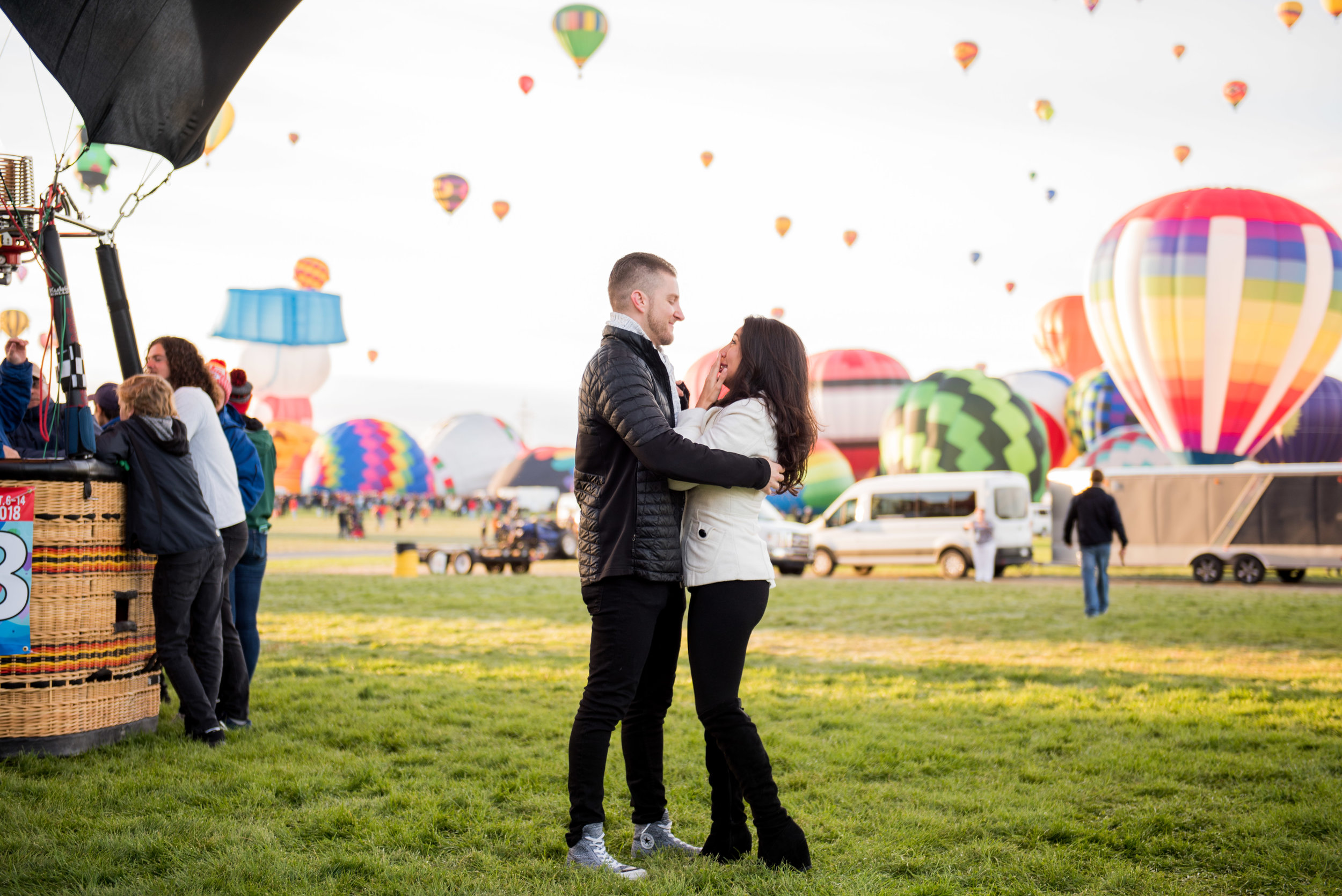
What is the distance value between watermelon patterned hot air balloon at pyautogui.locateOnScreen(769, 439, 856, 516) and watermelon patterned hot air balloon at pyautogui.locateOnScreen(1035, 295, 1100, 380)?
1373 cm

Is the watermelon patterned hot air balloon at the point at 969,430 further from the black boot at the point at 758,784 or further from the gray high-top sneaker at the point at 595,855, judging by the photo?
the gray high-top sneaker at the point at 595,855

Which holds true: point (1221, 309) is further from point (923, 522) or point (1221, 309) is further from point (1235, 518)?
point (923, 522)

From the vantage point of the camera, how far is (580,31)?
24.1 m

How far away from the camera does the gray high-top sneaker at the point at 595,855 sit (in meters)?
3.15

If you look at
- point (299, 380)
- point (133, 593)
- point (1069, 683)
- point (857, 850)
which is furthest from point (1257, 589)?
point (299, 380)

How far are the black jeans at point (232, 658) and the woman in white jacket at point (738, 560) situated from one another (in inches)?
109

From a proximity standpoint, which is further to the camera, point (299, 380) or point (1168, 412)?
point (299, 380)

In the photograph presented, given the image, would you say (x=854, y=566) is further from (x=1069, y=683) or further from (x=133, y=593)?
(x=133, y=593)

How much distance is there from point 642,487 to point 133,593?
285 cm

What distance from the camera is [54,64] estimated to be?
484 cm

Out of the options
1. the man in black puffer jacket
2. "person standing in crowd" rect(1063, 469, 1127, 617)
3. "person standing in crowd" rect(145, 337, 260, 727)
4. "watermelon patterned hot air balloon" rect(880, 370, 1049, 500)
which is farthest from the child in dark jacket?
"watermelon patterned hot air balloon" rect(880, 370, 1049, 500)

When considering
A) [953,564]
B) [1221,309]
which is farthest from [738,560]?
[1221,309]

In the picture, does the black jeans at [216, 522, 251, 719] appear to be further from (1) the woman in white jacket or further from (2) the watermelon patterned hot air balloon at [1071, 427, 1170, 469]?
(2) the watermelon patterned hot air balloon at [1071, 427, 1170, 469]

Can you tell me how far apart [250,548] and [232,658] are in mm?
701
